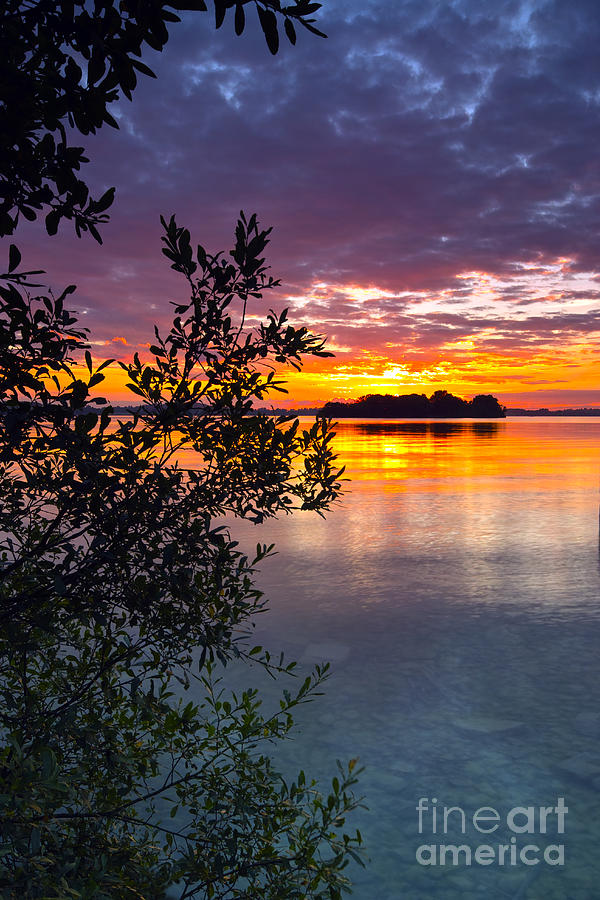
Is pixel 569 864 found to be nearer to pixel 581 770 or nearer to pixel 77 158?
pixel 581 770

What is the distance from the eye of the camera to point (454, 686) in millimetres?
8406

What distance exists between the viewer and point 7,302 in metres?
3.10

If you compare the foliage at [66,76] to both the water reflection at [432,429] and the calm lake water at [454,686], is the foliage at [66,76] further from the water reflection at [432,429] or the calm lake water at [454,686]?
the water reflection at [432,429]

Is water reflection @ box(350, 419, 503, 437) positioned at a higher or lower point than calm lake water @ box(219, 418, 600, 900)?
higher

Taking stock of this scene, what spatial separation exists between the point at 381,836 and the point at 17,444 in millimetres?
4982

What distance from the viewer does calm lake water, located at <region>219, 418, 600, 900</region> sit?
5441mm

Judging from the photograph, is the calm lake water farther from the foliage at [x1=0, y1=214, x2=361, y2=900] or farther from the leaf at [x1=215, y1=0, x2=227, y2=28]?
the leaf at [x1=215, y1=0, x2=227, y2=28]

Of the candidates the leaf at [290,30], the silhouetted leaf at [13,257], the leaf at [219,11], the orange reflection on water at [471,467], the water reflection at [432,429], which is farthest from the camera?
the water reflection at [432,429]

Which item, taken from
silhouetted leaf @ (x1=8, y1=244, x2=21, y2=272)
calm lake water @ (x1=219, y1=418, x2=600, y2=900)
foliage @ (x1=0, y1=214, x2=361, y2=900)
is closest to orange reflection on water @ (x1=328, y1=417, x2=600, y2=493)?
calm lake water @ (x1=219, y1=418, x2=600, y2=900)

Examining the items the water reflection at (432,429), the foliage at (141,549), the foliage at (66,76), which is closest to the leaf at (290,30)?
the foliage at (66,76)

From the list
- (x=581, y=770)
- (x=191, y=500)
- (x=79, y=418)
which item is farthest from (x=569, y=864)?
(x=79, y=418)

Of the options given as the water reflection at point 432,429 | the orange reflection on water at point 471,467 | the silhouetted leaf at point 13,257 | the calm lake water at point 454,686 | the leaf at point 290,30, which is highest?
the leaf at point 290,30

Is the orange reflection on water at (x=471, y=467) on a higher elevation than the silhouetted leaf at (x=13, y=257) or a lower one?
lower

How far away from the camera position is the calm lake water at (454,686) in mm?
Answer: 5441
